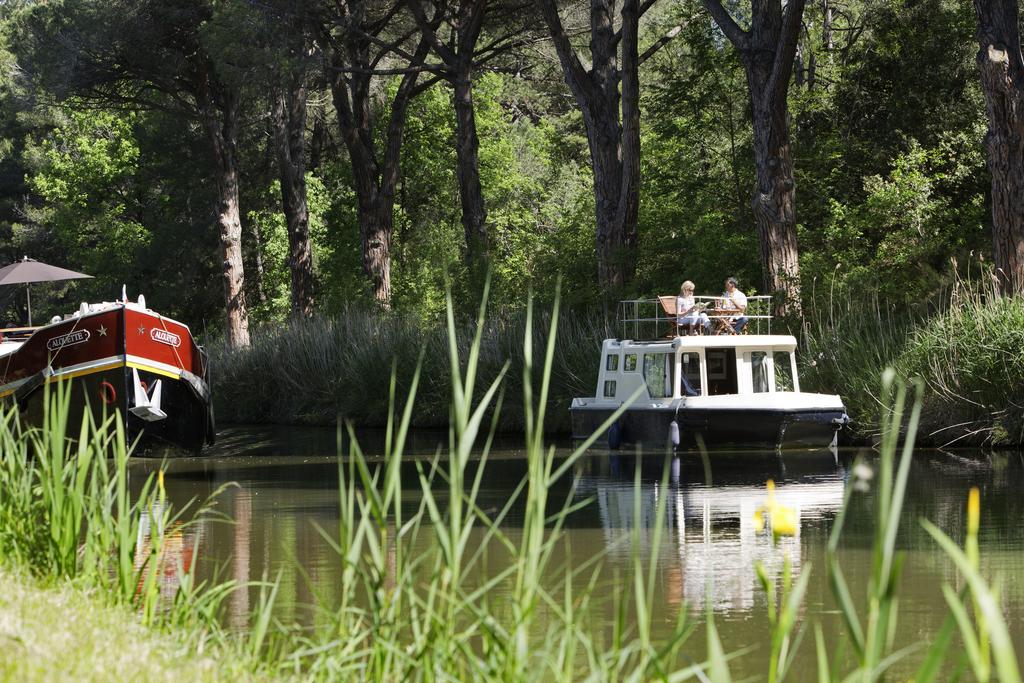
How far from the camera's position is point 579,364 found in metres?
23.0

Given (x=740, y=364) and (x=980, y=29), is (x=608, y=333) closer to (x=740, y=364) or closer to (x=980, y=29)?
(x=740, y=364)

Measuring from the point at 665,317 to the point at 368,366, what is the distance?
7.45 meters

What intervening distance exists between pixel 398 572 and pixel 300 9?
2598cm

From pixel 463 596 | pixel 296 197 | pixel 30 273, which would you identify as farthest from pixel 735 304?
pixel 296 197

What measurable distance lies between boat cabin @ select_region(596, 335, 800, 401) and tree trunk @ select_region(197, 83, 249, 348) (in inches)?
808

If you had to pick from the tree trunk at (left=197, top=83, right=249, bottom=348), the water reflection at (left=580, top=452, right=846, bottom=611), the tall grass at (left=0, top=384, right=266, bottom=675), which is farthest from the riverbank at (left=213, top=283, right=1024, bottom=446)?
the tree trunk at (left=197, top=83, right=249, bottom=348)

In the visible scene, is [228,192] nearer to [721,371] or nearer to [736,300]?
[736,300]

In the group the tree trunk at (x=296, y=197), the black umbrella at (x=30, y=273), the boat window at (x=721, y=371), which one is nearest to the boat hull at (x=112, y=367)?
the black umbrella at (x=30, y=273)

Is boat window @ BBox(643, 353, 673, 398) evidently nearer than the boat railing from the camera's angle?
Yes

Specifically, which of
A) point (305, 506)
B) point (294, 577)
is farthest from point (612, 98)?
point (294, 577)

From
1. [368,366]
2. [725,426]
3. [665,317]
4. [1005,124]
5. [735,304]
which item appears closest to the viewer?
[1005,124]

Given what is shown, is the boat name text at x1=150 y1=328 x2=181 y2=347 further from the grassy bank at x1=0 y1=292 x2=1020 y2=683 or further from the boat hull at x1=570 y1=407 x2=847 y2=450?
the grassy bank at x1=0 y1=292 x2=1020 y2=683

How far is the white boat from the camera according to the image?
18188mm

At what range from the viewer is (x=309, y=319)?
107 ft
